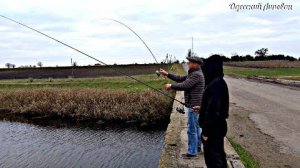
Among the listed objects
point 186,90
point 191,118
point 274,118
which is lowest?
point 274,118

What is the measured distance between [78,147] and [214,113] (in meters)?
11.0

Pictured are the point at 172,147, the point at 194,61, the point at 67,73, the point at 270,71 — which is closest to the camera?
the point at 194,61

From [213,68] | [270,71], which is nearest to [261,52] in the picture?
[270,71]

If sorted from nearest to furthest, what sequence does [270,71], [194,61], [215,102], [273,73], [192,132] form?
[215,102] < [194,61] < [192,132] < [273,73] < [270,71]

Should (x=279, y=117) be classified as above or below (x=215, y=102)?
below

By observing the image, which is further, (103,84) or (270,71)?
(270,71)

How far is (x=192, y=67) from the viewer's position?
7273 millimetres

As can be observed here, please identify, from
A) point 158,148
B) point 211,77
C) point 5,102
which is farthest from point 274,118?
point 5,102

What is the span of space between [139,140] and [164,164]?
9.52m

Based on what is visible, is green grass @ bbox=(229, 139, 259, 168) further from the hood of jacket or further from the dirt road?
the hood of jacket

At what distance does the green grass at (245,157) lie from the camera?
7.74 metres

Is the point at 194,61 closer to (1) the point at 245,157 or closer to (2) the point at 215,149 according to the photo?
(2) the point at 215,149

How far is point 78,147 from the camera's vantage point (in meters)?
15.8

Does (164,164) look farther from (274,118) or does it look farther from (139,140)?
(139,140)
